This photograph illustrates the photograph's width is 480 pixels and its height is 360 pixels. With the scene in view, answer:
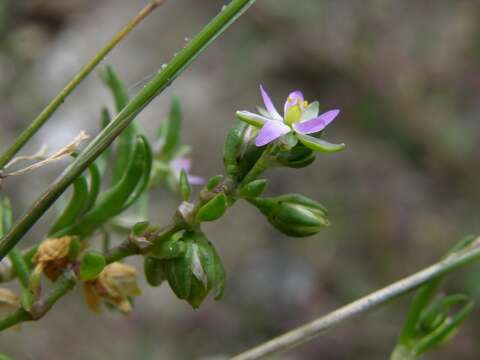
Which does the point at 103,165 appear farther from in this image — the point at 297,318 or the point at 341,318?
the point at 297,318

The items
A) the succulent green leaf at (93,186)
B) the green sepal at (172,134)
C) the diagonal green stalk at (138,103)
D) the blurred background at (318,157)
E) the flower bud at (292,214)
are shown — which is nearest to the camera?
the diagonal green stalk at (138,103)

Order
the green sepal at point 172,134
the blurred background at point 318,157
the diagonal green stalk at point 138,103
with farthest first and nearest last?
the blurred background at point 318,157
the green sepal at point 172,134
the diagonal green stalk at point 138,103

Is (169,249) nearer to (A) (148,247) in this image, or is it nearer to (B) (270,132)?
(A) (148,247)

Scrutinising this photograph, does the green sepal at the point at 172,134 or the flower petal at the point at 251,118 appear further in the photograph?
the green sepal at the point at 172,134

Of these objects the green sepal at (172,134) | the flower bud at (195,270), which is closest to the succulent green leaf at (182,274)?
the flower bud at (195,270)

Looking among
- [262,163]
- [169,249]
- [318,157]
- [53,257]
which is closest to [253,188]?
[262,163]

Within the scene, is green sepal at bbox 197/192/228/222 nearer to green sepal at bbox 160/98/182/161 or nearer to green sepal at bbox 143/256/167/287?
green sepal at bbox 143/256/167/287

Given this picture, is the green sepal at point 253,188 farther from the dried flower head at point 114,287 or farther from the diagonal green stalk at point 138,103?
the dried flower head at point 114,287
